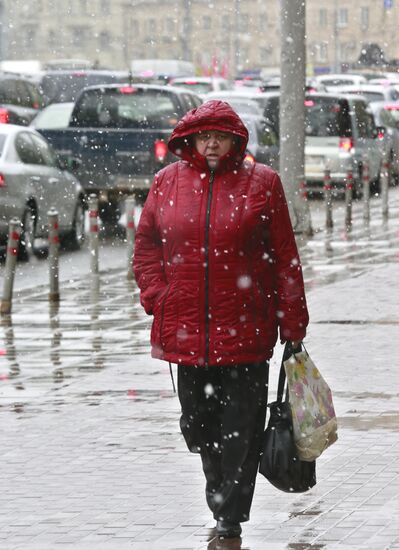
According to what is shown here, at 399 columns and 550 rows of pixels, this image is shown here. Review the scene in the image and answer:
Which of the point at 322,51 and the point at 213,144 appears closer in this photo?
the point at 213,144

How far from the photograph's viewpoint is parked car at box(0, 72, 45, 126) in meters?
40.4

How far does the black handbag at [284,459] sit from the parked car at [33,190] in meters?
13.6

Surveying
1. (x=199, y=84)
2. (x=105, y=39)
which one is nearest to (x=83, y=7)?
(x=105, y=39)

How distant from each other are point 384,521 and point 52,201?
15162 millimetres

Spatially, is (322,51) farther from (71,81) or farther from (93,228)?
(93,228)

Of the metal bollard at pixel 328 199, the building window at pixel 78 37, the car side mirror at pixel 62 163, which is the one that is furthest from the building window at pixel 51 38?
the metal bollard at pixel 328 199

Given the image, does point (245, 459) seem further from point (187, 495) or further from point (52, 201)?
point (52, 201)

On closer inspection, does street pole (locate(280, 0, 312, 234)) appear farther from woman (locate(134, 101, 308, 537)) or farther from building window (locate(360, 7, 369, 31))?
building window (locate(360, 7, 369, 31))

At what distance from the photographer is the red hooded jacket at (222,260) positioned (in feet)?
24.6

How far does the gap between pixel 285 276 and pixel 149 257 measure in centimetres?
57

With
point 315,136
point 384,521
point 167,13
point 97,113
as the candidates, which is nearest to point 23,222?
point 97,113

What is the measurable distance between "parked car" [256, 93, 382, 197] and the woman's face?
24.3m

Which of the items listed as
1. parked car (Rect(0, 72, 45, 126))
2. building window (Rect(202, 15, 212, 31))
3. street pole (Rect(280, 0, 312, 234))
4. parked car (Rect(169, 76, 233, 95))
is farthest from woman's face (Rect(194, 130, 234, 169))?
building window (Rect(202, 15, 212, 31))

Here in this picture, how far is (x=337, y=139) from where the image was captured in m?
32.5
